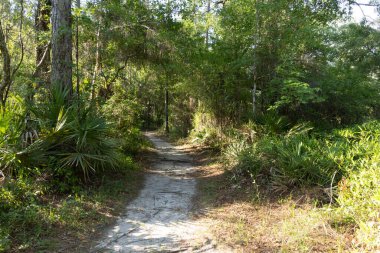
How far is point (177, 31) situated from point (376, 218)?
332 inches

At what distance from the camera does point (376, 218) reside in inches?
162

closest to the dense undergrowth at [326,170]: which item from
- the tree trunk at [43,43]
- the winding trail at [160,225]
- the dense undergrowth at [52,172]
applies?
the winding trail at [160,225]

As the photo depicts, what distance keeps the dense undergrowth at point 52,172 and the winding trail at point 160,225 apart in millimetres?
531

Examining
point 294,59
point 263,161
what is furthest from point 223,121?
point 263,161

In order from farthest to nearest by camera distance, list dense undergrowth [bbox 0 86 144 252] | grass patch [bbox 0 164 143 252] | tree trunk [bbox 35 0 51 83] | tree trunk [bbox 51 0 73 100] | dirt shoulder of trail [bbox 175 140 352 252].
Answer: tree trunk [bbox 35 0 51 83] → tree trunk [bbox 51 0 73 100] → dense undergrowth [bbox 0 86 144 252] → grass patch [bbox 0 164 143 252] → dirt shoulder of trail [bbox 175 140 352 252]

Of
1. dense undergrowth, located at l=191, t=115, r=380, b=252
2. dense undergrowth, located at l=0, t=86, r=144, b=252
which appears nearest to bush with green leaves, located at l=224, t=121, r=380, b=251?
dense undergrowth, located at l=191, t=115, r=380, b=252

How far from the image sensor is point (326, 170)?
19.7 ft

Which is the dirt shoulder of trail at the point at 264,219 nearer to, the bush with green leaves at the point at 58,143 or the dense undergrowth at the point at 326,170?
the dense undergrowth at the point at 326,170

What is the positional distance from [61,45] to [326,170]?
6.98 meters

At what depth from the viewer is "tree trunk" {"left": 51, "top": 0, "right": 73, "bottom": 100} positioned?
7.51 metres

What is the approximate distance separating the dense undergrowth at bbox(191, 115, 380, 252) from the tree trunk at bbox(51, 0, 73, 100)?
5116mm

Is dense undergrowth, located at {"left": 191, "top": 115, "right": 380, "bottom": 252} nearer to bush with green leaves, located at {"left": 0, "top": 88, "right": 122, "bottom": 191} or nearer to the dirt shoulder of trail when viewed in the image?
the dirt shoulder of trail

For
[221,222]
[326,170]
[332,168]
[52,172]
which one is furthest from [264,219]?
[52,172]

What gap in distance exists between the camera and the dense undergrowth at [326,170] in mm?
4402
